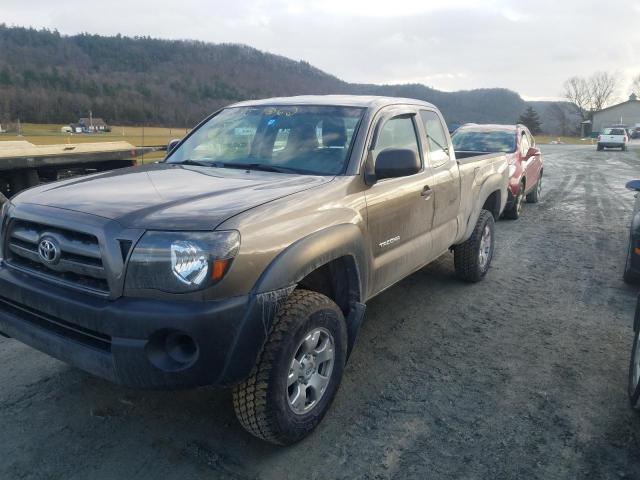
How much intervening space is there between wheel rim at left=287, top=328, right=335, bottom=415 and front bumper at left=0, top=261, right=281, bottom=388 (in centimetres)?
36

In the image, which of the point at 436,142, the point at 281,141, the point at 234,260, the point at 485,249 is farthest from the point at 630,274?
the point at 234,260

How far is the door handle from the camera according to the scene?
4066 mm

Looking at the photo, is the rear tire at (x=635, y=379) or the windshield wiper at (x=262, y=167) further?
the windshield wiper at (x=262, y=167)

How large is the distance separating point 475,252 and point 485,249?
420 mm

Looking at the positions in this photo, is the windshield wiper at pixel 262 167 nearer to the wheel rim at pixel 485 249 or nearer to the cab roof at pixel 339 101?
the cab roof at pixel 339 101

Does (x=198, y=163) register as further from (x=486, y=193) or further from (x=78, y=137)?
(x=78, y=137)

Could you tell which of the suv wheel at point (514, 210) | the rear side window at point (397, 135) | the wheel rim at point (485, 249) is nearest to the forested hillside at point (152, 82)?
the suv wheel at point (514, 210)

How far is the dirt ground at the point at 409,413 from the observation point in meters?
2.66

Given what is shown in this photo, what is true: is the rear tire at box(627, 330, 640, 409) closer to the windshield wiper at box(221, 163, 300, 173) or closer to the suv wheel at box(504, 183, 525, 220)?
the windshield wiper at box(221, 163, 300, 173)

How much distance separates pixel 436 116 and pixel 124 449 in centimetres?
378

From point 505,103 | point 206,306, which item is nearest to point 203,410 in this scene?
point 206,306

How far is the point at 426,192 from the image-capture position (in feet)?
13.5

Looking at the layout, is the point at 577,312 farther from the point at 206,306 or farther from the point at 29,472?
the point at 29,472

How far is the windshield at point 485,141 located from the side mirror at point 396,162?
7077mm
